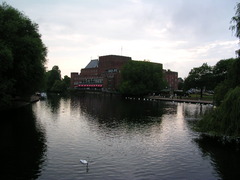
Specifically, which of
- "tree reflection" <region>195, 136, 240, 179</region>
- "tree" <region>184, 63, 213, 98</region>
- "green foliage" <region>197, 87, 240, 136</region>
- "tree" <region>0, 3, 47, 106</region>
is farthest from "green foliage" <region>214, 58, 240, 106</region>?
"tree" <region>184, 63, 213, 98</region>

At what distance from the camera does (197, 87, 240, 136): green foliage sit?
22.3 meters

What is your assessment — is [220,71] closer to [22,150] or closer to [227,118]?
[227,118]

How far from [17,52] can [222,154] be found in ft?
117

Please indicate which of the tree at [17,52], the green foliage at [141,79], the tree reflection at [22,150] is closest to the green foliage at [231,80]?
the tree reflection at [22,150]

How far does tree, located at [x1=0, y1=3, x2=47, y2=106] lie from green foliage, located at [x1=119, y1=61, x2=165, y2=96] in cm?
6662

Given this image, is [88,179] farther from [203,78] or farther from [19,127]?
[203,78]

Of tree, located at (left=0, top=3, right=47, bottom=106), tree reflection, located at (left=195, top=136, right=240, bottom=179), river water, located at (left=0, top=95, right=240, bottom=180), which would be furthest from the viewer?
tree, located at (left=0, top=3, right=47, bottom=106)

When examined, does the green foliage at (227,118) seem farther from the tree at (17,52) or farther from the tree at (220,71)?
the tree at (220,71)

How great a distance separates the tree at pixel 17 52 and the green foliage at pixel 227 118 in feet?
91.4

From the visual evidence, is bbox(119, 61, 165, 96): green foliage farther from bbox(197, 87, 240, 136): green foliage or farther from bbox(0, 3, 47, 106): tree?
bbox(197, 87, 240, 136): green foliage

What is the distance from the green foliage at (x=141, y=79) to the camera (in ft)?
372

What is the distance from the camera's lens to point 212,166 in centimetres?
1969

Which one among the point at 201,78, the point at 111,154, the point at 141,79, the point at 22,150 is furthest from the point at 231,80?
the point at 141,79

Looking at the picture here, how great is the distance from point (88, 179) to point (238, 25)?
2028 cm
